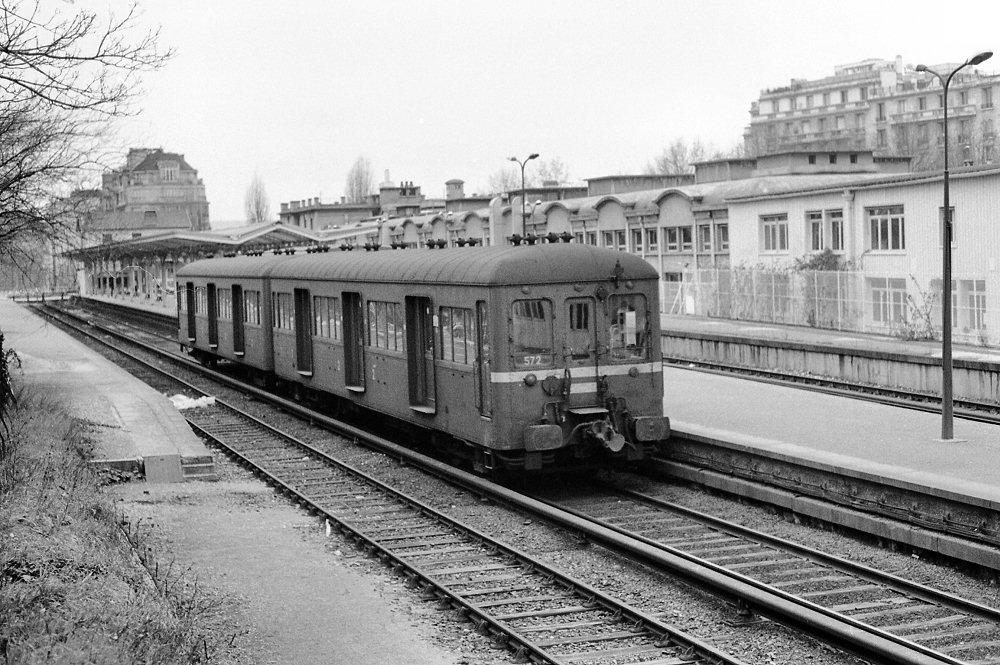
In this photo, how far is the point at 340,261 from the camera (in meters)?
20.2

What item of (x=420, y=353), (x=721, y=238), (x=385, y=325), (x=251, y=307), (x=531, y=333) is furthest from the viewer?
(x=721, y=238)

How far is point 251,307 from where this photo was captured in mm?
26500

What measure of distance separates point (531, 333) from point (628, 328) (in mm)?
1282

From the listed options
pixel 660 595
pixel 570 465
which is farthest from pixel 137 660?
pixel 570 465

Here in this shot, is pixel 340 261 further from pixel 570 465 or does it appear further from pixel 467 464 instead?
pixel 570 465

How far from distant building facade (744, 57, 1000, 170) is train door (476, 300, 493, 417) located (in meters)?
72.1

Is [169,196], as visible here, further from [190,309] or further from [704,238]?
[190,309]

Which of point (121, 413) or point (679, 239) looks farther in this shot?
point (679, 239)

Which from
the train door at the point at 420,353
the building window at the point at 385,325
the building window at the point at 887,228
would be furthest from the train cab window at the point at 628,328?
the building window at the point at 887,228

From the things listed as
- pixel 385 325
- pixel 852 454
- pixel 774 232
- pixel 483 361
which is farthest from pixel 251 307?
pixel 774 232

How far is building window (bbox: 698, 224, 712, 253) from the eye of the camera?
43500 millimetres

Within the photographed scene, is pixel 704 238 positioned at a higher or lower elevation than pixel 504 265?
higher

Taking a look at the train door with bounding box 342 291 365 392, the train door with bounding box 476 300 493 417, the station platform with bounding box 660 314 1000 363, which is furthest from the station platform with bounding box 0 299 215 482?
the station platform with bounding box 660 314 1000 363

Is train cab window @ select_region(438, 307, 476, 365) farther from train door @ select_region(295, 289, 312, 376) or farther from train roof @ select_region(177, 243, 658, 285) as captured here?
train door @ select_region(295, 289, 312, 376)
